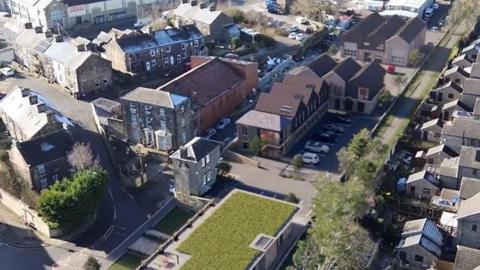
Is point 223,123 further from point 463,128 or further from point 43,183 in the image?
point 463,128

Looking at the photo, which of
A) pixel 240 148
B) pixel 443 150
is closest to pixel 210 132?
pixel 240 148

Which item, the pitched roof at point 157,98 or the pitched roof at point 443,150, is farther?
the pitched roof at point 157,98

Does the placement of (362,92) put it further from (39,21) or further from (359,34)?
(39,21)

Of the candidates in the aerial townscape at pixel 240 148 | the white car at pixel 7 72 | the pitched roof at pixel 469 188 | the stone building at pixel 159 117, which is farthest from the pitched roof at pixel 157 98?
the white car at pixel 7 72

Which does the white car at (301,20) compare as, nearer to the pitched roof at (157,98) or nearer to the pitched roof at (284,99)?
the pitched roof at (284,99)

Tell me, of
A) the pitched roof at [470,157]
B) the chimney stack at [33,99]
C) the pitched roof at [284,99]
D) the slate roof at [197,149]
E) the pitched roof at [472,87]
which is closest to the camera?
the pitched roof at [470,157]

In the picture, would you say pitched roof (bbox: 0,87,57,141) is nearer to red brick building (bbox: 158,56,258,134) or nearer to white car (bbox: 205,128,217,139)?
red brick building (bbox: 158,56,258,134)
